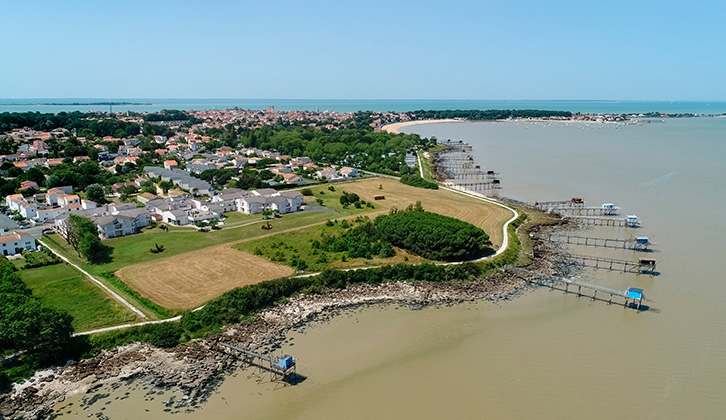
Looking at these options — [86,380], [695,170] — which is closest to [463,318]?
[86,380]

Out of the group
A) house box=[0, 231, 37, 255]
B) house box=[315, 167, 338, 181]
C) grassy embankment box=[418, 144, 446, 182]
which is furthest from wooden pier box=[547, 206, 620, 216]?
house box=[0, 231, 37, 255]

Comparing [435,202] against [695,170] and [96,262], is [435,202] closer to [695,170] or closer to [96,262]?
[96,262]

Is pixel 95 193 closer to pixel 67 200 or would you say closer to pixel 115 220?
pixel 67 200

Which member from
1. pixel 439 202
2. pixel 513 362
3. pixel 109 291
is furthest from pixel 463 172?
pixel 109 291

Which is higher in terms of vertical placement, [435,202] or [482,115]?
[482,115]

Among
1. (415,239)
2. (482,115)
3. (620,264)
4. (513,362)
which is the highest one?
(482,115)

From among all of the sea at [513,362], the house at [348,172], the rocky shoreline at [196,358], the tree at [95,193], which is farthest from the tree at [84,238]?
the house at [348,172]

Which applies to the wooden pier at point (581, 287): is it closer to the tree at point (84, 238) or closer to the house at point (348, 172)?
the tree at point (84, 238)
